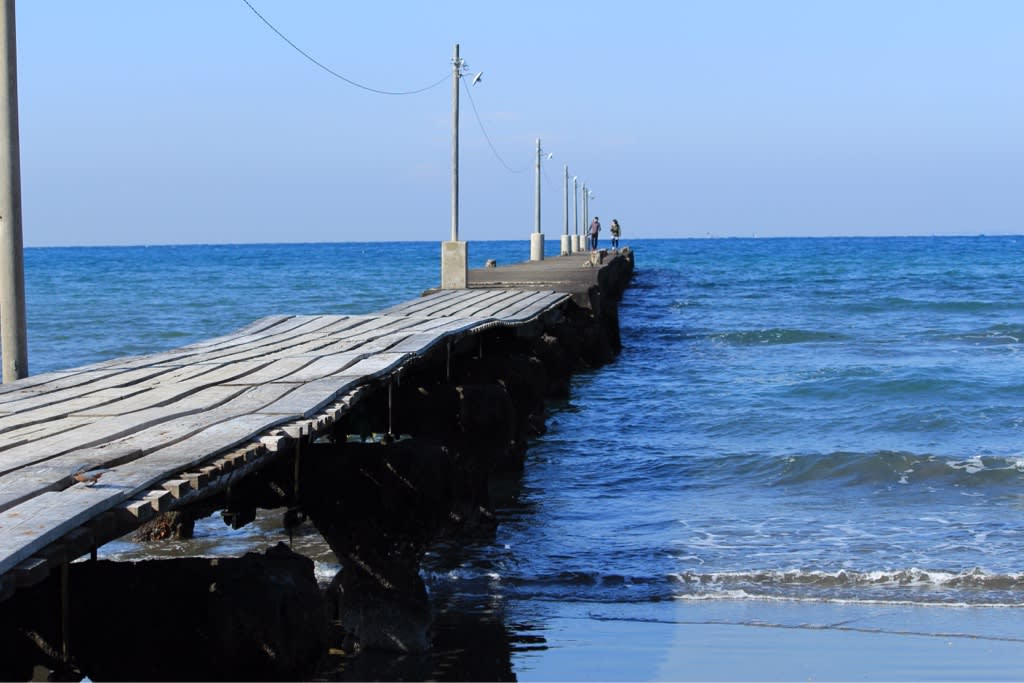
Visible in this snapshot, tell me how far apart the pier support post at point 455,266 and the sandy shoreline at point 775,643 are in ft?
39.4

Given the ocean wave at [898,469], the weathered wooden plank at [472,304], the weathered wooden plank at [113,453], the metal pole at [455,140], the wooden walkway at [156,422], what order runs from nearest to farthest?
the wooden walkway at [156,422]
the weathered wooden plank at [113,453]
the ocean wave at [898,469]
the weathered wooden plank at [472,304]
the metal pole at [455,140]

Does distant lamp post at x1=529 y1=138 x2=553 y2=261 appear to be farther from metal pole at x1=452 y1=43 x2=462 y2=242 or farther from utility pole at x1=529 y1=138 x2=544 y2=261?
metal pole at x1=452 y1=43 x2=462 y2=242

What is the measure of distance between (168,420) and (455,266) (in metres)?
14.4

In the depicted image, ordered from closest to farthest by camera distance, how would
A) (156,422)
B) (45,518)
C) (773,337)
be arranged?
1. (45,518)
2. (156,422)
3. (773,337)

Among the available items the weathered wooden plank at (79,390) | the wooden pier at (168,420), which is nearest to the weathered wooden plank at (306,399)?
the wooden pier at (168,420)

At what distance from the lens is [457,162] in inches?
819

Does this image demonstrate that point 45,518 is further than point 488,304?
No

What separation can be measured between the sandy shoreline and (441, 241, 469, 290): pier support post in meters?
12.0

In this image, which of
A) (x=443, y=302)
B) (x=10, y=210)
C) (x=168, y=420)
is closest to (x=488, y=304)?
(x=443, y=302)

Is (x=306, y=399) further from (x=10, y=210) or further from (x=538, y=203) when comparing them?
(x=538, y=203)

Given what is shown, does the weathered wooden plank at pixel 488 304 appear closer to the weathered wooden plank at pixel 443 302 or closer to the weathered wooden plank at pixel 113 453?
the weathered wooden plank at pixel 443 302

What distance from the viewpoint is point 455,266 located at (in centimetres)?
1969

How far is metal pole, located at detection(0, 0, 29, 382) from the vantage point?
24.1 feet

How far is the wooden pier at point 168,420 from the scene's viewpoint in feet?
11.5
